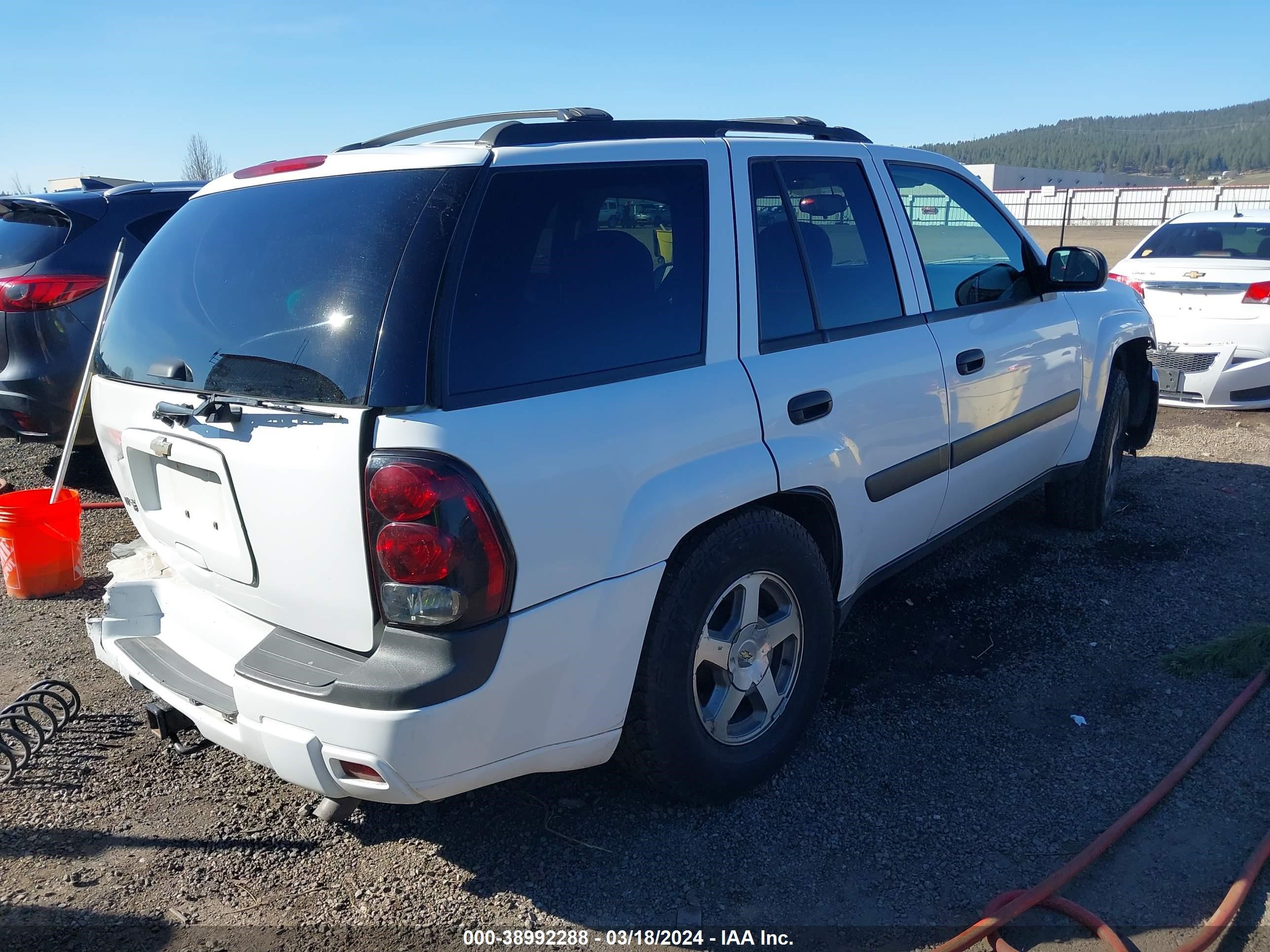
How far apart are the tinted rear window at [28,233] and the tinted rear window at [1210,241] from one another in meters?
8.83

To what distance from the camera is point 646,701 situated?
250cm

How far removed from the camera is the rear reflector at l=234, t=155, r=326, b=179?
258 cm

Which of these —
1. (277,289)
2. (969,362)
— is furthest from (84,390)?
(969,362)

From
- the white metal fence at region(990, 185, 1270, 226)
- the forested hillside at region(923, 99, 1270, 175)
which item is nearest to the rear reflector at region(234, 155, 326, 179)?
the white metal fence at region(990, 185, 1270, 226)

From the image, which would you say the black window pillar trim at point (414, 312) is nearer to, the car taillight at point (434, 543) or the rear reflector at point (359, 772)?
the car taillight at point (434, 543)

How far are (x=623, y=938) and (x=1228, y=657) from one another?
108 inches

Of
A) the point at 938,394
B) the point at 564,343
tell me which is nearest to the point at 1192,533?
the point at 938,394

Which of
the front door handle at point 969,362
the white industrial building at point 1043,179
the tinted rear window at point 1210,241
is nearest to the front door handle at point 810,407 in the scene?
the front door handle at point 969,362

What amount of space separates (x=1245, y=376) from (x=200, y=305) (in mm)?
7905

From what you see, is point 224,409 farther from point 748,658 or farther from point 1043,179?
point 1043,179

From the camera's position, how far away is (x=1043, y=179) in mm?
68188

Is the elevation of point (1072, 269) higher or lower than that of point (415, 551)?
higher

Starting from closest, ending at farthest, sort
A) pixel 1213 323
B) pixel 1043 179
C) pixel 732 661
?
pixel 732 661 < pixel 1213 323 < pixel 1043 179

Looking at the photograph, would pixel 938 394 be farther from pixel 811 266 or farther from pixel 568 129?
pixel 568 129
